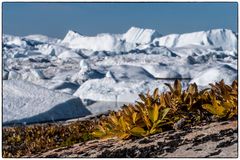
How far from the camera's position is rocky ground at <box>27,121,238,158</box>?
4031 mm

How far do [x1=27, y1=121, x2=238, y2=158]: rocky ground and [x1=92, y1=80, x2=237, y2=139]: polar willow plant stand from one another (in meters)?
0.08

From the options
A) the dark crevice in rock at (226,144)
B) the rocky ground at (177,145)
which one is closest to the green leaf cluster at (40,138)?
the rocky ground at (177,145)

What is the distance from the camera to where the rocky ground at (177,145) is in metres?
4.03

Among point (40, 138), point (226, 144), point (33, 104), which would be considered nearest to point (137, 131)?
point (226, 144)

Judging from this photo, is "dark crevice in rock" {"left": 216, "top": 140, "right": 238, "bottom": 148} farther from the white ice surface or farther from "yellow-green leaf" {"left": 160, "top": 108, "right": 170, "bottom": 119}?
the white ice surface

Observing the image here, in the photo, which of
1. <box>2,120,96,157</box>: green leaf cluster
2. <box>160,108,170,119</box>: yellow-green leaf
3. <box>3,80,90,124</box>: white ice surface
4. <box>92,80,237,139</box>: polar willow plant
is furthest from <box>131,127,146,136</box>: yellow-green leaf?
<box>3,80,90,124</box>: white ice surface

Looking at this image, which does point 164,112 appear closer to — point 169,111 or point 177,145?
point 169,111

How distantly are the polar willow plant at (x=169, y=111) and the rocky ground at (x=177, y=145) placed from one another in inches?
3.2

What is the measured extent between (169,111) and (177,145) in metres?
0.66

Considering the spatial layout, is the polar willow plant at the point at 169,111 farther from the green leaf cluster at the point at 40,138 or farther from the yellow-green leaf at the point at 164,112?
the green leaf cluster at the point at 40,138

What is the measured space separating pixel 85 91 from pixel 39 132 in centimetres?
1809

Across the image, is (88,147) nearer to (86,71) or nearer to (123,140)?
(123,140)

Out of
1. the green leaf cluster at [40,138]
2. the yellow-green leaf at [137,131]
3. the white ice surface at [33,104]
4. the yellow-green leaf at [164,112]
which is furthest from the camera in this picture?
the white ice surface at [33,104]

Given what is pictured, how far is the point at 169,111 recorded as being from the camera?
4930 millimetres
